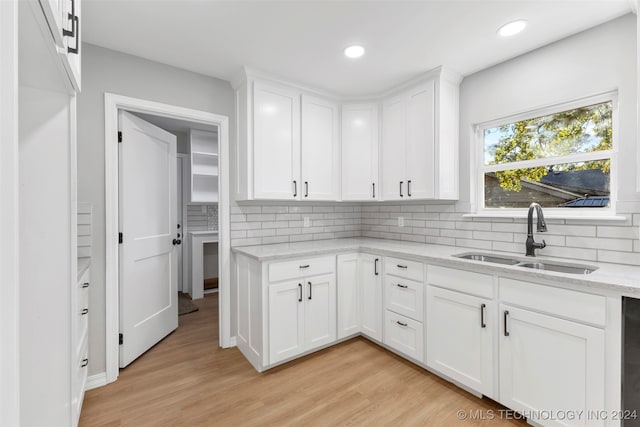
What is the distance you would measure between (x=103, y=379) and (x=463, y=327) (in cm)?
261

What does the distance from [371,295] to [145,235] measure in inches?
83.6

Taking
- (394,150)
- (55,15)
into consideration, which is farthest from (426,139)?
(55,15)

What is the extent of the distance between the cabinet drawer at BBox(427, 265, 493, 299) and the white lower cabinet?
885mm

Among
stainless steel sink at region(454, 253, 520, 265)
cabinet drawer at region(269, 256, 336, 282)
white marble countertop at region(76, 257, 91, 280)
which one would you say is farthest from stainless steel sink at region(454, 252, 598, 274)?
white marble countertop at region(76, 257, 91, 280)

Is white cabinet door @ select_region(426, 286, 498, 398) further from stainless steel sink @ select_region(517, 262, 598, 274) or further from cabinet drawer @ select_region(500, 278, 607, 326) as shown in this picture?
stainless steel sink @ select_region(517, 262, 598, 274)

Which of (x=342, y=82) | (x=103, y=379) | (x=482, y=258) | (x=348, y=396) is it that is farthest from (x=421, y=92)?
(x=103, y=379)

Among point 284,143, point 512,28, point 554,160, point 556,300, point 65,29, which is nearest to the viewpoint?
point 65,29

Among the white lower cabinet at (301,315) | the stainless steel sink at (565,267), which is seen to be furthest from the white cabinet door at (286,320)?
the stainless steel sink at (565,267)

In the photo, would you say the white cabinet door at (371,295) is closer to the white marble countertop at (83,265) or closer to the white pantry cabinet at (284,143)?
the white pantry cabinet at (284,143)

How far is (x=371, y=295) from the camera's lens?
9.05ft

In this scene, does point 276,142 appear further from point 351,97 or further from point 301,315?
point 301,315

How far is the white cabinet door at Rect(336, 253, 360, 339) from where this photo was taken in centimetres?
272

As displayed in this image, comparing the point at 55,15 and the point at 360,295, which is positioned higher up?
the point at 55,15

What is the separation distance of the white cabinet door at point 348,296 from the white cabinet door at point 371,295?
0.05 metres
